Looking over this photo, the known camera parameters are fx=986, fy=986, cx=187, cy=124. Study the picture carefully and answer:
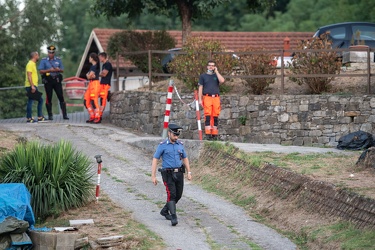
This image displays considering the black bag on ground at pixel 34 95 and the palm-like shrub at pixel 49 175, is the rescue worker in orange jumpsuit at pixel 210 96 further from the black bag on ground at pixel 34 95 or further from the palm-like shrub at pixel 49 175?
the black bag on ground at pixel 34 95

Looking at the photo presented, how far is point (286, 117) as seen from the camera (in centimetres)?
2238

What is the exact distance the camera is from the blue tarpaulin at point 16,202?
1459 cm

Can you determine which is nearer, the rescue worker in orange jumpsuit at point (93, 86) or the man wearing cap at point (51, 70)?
the rescue worker in orange jumpsuit at point (93, 86)

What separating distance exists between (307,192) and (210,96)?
629 cm

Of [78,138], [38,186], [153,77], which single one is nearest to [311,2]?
[153,77]

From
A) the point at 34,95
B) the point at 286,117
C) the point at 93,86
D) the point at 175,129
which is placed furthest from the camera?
the point at 93,86

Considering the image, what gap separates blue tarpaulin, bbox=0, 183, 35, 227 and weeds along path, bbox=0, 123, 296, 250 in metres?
1.64

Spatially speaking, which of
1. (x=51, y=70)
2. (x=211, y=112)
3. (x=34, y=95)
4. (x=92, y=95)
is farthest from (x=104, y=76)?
(x=211, y=112)

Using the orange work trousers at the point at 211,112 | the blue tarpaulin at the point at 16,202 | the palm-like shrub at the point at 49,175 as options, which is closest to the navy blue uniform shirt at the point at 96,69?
the orange work trousers at the point at 211,112

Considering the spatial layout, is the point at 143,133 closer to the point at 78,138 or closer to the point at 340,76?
the point at 78,138

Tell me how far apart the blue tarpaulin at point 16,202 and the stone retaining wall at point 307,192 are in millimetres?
3887

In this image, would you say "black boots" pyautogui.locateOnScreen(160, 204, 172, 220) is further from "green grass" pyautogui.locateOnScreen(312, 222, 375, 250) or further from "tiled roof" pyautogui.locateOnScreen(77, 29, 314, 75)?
"tiled roof" pyautogui.locateOnScreen(77, 29, 314, 75)

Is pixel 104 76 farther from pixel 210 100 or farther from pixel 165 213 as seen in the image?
pixel 165 213

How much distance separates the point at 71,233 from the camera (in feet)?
45.8
